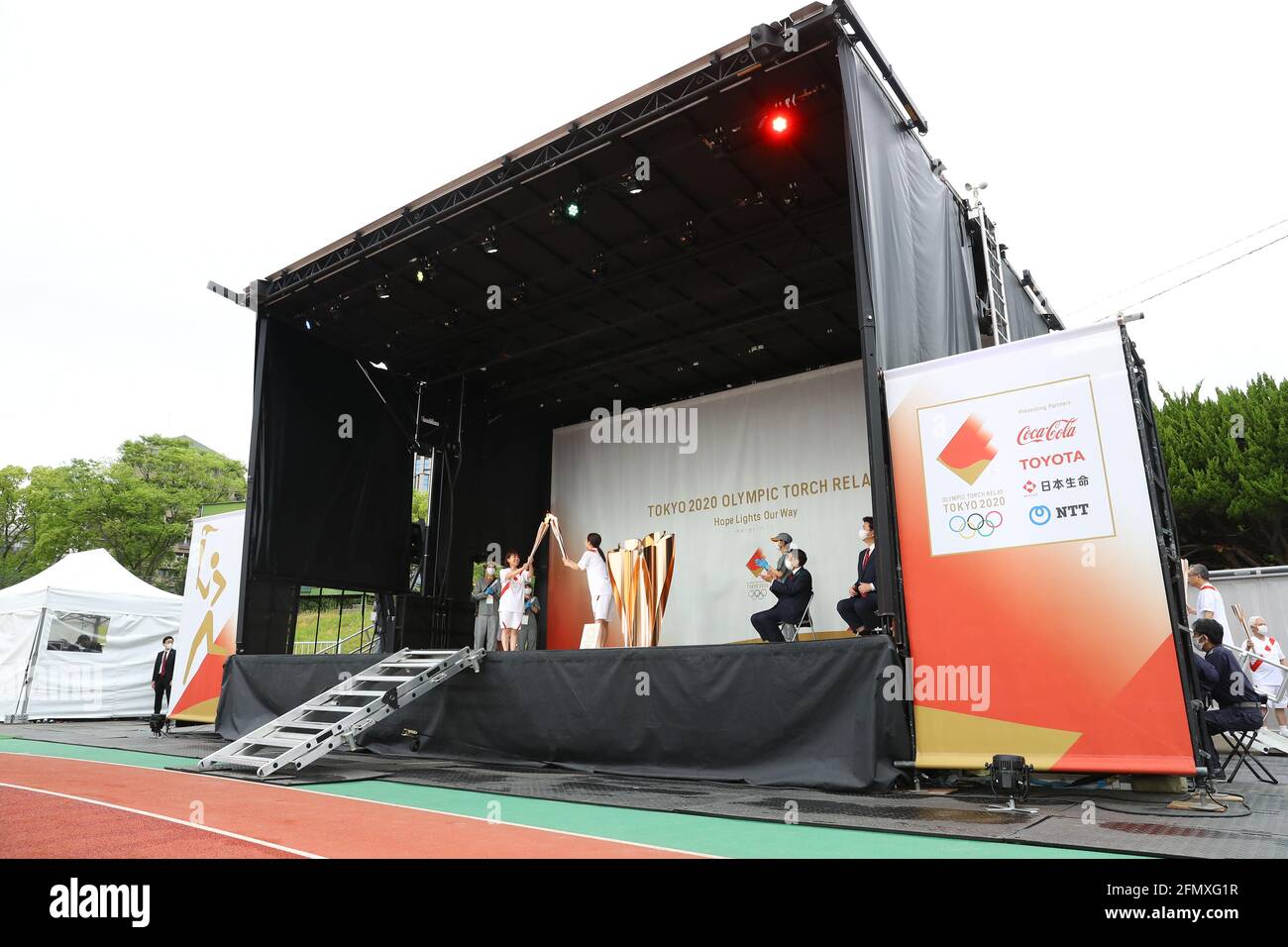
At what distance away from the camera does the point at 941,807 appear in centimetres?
514

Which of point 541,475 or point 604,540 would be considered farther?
point 541,475

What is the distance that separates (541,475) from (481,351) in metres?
3.24

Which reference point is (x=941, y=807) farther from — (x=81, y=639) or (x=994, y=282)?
(x=81, y=639)

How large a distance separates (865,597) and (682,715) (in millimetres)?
2113

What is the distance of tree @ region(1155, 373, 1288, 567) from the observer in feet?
69.4

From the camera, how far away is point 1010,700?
5789mm

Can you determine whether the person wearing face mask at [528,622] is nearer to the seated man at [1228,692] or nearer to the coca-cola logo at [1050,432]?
the coca-cola logo at [1050,432]

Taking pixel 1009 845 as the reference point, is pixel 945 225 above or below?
above

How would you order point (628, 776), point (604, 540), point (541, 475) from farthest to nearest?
1. point (541, 475)
2. point (604, 540)
3. point (628, 776)

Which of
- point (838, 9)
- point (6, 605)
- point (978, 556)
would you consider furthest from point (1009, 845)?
point (6, 605)

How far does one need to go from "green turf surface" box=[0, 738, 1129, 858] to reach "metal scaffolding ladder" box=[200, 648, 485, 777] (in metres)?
0.81

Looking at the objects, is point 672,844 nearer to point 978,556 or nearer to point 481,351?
point 978,556

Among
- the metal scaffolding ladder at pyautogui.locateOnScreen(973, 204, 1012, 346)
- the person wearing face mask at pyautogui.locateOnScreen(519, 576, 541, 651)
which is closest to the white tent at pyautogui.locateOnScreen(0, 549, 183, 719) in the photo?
the person wearing face mask at pyautogui.locateOnScreen(519, 576, 541, 651)

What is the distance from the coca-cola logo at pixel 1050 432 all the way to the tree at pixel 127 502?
3310 centimetres
